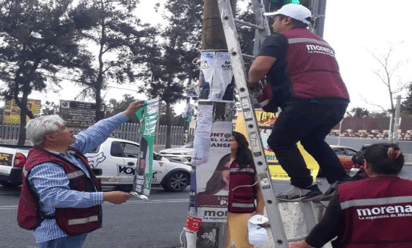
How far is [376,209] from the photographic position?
116 inches

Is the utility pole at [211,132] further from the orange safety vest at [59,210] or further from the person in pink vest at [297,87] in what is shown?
the orange safety vest at [59,210]

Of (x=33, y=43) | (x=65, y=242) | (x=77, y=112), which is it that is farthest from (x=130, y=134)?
(x=65, y=242)

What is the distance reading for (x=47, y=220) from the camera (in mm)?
3689

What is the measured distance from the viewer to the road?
8617 millimetres

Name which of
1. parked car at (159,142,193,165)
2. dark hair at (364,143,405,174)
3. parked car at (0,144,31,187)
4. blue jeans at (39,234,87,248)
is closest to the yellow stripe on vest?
blue jeans at (39,234,87,248)

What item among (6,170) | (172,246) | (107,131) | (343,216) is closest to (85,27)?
(6,170)

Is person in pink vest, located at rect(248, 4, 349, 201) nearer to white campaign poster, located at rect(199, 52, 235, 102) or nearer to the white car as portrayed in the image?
white campaign poster, located at rect(199, 52, 235, 102)

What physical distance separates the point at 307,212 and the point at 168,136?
29968 mm

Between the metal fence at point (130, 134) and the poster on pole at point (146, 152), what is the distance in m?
22.3

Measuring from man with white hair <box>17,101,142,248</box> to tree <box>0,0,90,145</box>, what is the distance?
2150 cm

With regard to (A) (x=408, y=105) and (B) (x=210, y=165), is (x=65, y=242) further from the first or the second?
(A) (x=408, y=105)

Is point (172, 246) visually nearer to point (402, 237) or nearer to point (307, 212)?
point (307, 212)

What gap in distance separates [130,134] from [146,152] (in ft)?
97.6

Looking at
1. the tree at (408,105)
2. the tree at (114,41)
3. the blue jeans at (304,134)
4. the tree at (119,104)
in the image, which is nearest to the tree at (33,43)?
the tree at (114,41)
